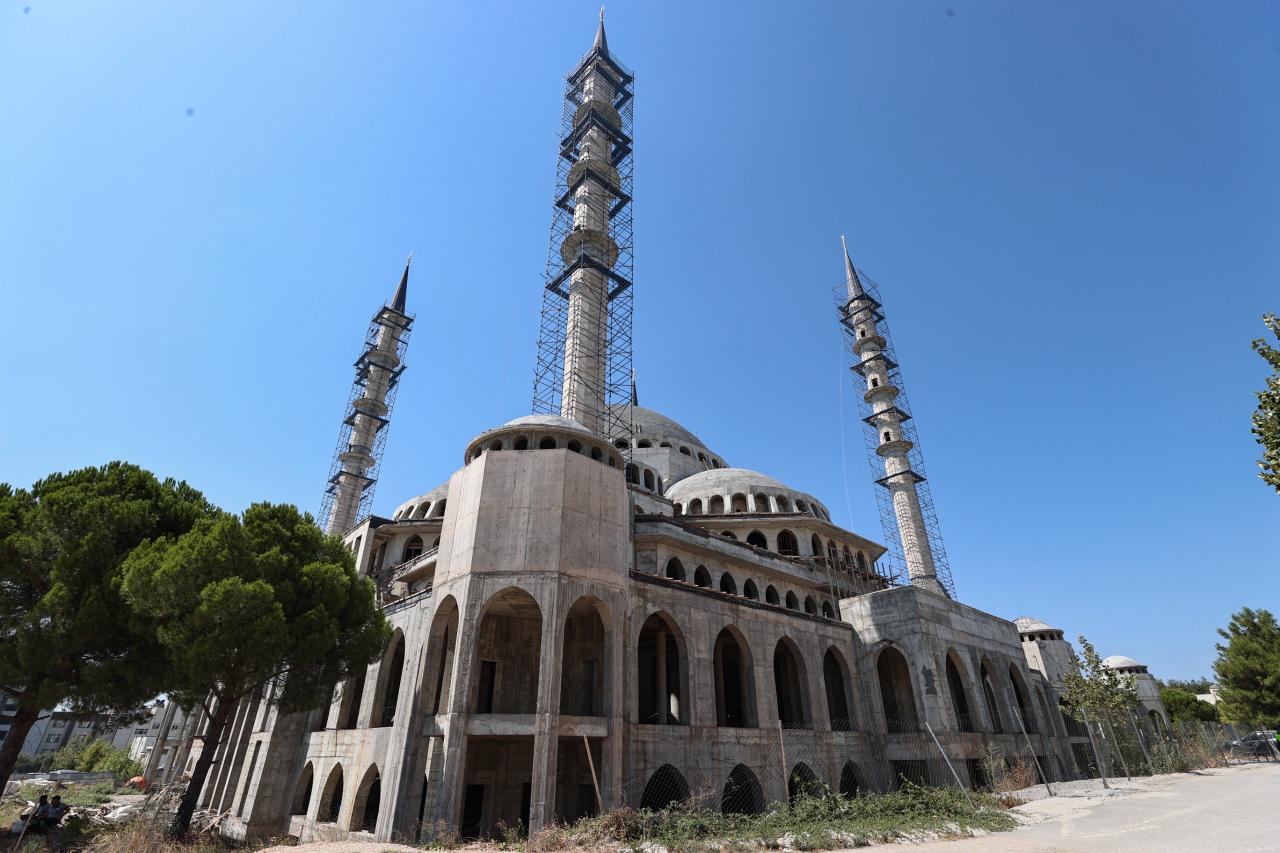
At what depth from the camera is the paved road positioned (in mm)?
11789

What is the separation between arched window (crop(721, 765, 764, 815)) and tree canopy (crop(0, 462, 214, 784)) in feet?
58.6

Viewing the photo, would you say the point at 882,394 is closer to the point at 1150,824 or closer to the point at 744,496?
the point at 744,496

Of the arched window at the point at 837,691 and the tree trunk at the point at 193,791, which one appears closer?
the tree trunk at the point at 193,791

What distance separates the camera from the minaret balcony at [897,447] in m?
44.5

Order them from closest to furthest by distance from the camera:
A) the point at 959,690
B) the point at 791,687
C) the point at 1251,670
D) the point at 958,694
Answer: the point at 791,687 < the point at 958,694 < the point at 959,690 < the point at 1251,670

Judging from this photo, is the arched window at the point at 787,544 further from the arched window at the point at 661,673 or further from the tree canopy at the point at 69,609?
the tree canopy at the point at 69,609

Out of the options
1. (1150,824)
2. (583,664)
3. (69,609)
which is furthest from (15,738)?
(1150,824)

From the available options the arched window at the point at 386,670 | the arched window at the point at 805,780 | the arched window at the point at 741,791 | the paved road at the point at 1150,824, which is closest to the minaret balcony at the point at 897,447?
the paved road at the point at 1150,824

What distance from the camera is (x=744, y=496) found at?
37.3 metres

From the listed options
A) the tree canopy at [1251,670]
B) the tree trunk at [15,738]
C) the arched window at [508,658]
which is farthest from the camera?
the tree canopy at [1251,670]

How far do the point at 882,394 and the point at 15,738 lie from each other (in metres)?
47.5

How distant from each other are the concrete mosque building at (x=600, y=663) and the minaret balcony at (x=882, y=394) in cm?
1296

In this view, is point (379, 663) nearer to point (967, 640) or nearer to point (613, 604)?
point (613, 604)

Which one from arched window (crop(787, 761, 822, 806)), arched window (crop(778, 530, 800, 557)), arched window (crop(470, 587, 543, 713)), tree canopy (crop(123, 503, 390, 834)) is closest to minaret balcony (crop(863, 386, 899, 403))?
arched window (crop(778, 530, 800, 557))
